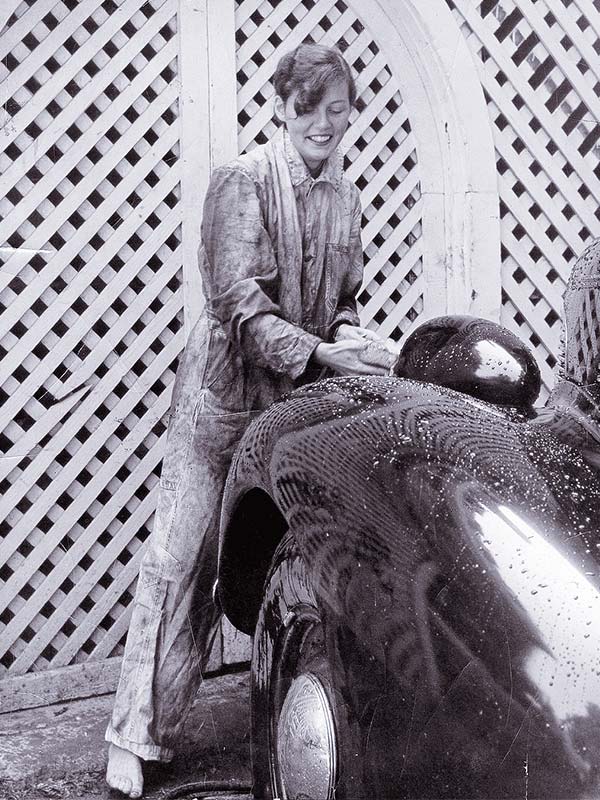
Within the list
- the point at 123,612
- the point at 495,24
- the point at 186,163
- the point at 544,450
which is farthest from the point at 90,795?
the point at 495,24

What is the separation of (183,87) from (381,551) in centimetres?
221

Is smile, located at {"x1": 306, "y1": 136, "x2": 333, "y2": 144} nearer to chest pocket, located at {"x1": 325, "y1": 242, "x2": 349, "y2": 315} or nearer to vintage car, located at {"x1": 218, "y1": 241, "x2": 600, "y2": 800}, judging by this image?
chest pocket, located at {"x1": 325, "y1": 242, "x2": 349, "y2": 315}

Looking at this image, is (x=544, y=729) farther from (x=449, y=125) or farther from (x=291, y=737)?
(x=449, y=125)

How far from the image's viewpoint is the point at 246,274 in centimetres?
222

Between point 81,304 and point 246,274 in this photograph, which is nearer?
point 246,274

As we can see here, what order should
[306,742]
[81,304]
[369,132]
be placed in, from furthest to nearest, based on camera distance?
[369,132], [81,304], [306,742]

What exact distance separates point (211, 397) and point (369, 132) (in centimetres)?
144

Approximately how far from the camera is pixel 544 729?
3.24ft

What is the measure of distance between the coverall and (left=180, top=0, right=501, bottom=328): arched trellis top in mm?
742

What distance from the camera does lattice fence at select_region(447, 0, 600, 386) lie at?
11.5 feet

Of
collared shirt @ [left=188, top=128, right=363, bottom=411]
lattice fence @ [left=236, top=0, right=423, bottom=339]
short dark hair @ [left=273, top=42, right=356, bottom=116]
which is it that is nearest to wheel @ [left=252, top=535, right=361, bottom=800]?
collared shirt @ [left=188, top=128, right=363, bottom=411]

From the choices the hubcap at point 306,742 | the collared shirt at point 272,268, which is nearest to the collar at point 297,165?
the collared shirt at point 272,268

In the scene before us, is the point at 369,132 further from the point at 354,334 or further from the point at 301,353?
the point at 301,353

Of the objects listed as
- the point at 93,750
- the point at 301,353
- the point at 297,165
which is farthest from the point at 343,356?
the point at 93,750
